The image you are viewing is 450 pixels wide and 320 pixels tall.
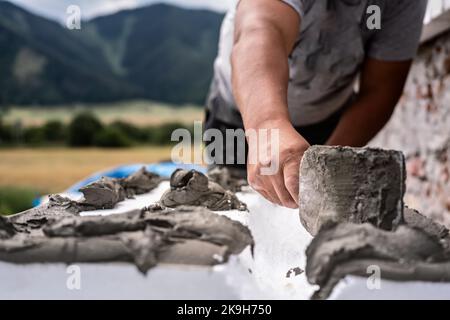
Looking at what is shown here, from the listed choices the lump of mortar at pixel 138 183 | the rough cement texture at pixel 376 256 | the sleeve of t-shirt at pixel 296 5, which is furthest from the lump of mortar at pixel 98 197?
the sleeve of t-shirt at pixel 296 5

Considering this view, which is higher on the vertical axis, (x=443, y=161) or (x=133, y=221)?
→ (x=443, y=161)

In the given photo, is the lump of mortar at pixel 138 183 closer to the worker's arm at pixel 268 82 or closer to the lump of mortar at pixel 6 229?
the worker's arm at pixel 268 82

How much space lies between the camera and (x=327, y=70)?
135cm

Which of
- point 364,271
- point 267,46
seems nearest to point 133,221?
point 364,271

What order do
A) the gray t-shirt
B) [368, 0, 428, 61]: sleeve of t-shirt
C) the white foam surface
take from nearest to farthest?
the white foam surface < the gray t-shirt < [368, 0, 428, 61]: sleeve of t-shirt

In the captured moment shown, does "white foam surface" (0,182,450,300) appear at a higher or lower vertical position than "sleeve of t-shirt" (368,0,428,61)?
lower

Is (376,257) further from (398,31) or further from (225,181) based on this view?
(398,31)

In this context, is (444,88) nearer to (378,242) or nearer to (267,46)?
(267,46)

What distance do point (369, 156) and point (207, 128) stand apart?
1283 mm

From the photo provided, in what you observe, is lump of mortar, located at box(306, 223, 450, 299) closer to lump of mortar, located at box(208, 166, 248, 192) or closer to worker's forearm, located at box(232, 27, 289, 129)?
worker's forearm, located at box(232, 27, 289, 129)

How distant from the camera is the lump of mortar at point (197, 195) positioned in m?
0.76

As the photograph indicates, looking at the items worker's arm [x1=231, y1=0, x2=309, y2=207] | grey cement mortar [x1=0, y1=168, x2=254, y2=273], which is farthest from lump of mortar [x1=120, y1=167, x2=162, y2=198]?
grey cement mortar [x1=0, y1=168, x2=254, y2=273]

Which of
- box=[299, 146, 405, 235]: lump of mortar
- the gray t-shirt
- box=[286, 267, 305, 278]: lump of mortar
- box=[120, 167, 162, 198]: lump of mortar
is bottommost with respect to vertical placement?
box=[286, 267, 305, 278]: lump of mortar

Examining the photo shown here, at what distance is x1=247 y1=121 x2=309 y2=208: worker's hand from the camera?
2.18ft
